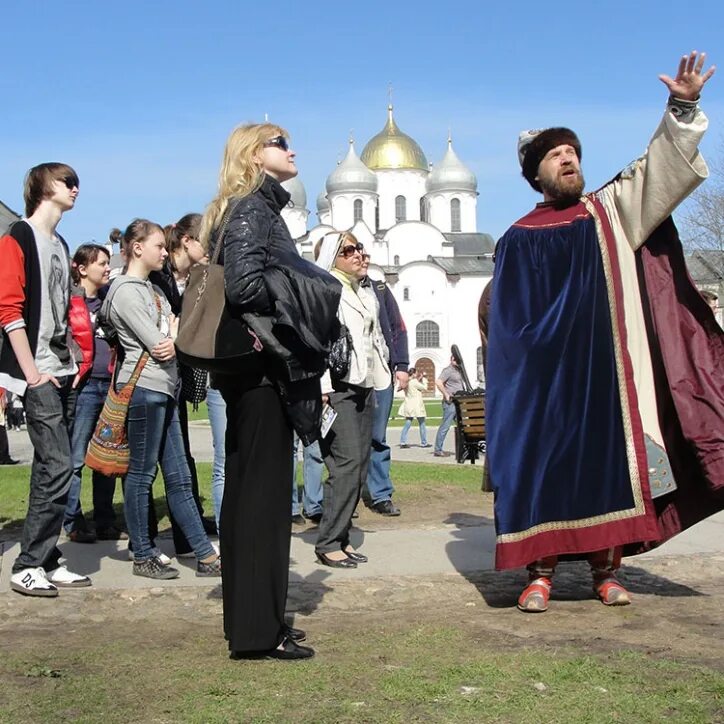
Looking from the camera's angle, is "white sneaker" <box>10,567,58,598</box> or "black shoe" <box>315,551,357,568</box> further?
"black shoe" <box>315,551,357,568</box>

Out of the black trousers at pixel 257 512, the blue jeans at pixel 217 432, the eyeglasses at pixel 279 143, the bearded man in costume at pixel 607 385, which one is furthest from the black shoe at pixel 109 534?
the eyeglasses at pixel 279 143

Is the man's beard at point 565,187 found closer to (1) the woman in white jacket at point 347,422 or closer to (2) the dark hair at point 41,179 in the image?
(1) the woman in white jacket at point 347,422

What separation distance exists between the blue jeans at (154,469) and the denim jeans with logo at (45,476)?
45 cm

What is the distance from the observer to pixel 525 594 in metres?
5.05

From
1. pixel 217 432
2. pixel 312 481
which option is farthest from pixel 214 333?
pixel 312 481

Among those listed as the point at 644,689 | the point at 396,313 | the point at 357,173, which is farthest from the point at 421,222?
the point at 644,689

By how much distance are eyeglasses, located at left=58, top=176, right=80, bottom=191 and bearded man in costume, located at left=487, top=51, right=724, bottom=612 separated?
7.21 feet

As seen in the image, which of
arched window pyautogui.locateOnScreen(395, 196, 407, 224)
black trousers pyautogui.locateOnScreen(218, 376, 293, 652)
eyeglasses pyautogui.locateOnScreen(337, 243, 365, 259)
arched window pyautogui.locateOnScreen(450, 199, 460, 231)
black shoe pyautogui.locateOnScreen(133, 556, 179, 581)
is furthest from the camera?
arched window pyautogui.locateOnScreen(450, 199, 460, 231)

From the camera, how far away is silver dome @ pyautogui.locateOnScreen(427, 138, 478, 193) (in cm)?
9331

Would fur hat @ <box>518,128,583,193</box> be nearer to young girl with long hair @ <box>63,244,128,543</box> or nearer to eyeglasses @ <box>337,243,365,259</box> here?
eyeglasses @ <box>337,243,365,259</box>

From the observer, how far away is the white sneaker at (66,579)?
18.3 feet

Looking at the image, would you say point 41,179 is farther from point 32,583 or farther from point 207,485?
point 207,485

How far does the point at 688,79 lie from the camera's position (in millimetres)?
4867

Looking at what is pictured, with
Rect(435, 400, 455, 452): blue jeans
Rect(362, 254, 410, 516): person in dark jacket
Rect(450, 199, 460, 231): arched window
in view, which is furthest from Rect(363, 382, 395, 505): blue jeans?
Rect(450, 199, 460, 231): arched window
